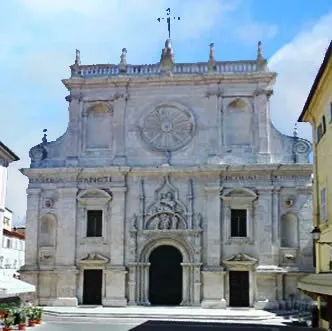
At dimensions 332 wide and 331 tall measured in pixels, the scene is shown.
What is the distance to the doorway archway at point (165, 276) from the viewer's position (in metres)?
36.3

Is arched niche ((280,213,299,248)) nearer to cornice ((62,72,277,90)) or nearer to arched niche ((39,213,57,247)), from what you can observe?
cornice ((62,72,277,90))

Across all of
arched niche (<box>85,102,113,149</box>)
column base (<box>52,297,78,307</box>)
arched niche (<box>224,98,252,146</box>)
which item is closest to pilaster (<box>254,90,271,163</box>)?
arched niche (<box>224,98,252,146</box>)

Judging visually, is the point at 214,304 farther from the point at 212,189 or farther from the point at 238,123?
the point at 238,123

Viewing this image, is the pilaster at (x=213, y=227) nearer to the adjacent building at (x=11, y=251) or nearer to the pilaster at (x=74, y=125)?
the pilaster at (x=74, y=125)

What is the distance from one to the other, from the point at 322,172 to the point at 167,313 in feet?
41.5

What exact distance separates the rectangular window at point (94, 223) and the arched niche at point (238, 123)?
9.10 metres

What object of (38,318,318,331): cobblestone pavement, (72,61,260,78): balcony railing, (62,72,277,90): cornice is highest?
(72,61,260,78): balcony railing

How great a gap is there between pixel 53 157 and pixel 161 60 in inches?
364

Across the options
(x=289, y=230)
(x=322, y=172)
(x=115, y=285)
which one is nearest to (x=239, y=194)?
(x=289, y=230)

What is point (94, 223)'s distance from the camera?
37312 millimetres

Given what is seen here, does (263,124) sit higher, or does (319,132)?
(263,124)

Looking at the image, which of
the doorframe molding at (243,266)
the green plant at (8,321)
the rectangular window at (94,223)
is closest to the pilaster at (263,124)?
the doorframe molding at (243,266)

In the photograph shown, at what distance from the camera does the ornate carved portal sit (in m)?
35.8

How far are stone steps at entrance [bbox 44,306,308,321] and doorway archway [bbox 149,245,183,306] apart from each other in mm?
1560
